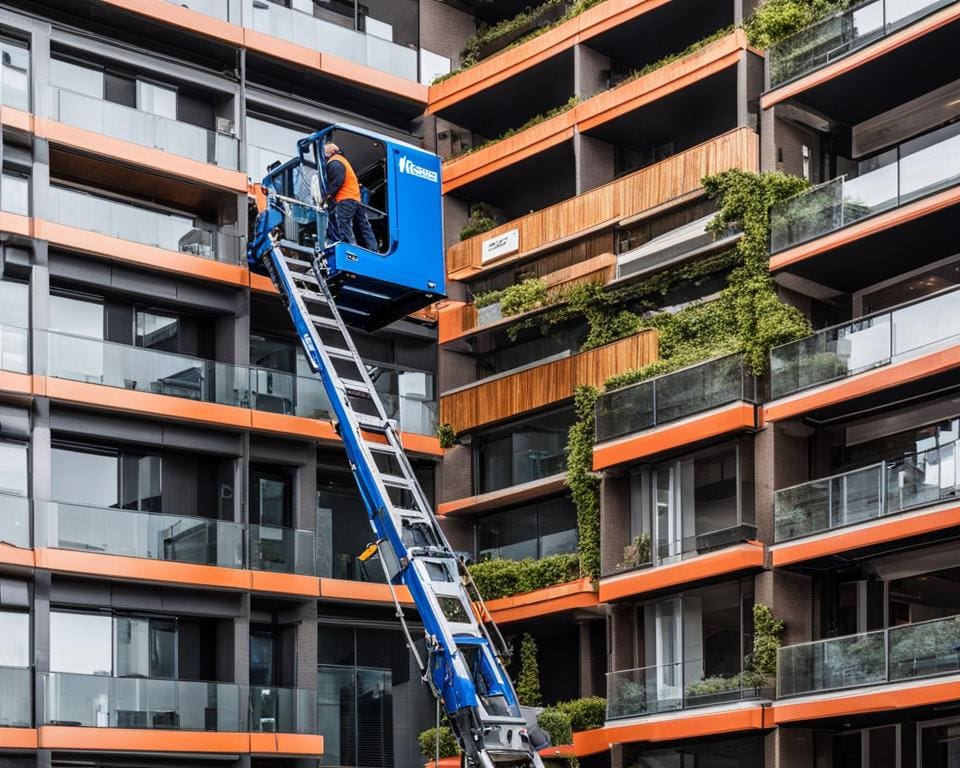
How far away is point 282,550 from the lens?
4416cm

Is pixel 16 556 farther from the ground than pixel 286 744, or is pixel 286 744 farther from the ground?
pixel 16 556

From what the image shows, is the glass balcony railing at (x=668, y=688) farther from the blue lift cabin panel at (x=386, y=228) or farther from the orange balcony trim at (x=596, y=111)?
the orange balcony trim at (x=596, y=111)

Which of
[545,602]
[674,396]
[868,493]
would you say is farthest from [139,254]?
[868,493]

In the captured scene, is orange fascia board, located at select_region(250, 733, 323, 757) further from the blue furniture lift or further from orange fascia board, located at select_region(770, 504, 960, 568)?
orange fascia board, located at select_region(770, 504, 960, 568)

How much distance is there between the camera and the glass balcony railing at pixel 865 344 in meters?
37.0

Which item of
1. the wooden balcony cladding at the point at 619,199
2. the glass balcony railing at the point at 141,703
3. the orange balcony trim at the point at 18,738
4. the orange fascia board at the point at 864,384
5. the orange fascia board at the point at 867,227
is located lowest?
the orange balcony trim at the point at 18,738

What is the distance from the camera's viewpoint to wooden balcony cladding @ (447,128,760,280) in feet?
139

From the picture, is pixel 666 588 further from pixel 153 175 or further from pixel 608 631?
pixel 153 175

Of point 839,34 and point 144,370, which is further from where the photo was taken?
point 144,370

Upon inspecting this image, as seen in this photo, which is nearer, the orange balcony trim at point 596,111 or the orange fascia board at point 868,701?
the orange fascia board at point 868,701

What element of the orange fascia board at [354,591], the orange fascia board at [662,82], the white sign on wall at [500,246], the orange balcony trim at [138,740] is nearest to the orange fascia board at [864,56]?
the orange fascia board at [662,82]

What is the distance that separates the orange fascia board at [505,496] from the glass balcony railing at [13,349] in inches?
471

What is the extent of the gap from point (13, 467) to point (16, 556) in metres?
2.42

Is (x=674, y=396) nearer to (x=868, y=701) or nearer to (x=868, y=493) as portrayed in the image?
(x=868, y=493)
